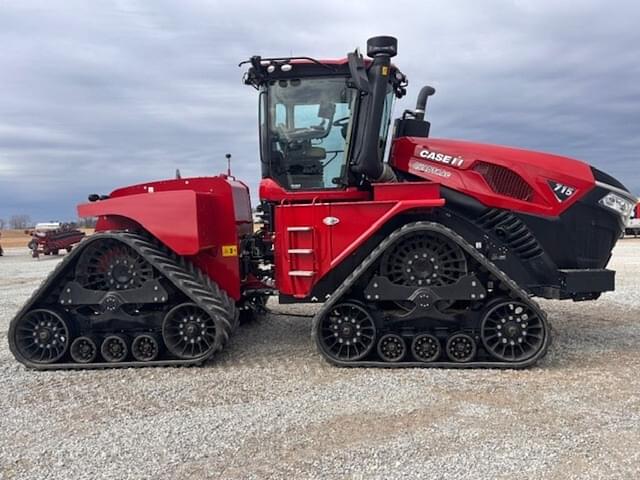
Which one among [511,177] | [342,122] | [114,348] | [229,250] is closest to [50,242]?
[114,348]

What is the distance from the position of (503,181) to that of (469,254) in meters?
1.08

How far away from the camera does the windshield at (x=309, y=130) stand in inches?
249

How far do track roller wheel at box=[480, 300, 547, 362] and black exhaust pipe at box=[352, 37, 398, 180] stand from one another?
1902 mm

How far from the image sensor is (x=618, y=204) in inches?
255

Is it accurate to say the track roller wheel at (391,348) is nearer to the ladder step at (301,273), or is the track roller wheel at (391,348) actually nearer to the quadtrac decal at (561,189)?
the ladder step at (301,273)

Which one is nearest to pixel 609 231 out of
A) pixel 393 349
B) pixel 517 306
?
pixel 517 306

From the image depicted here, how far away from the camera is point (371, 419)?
4527mm

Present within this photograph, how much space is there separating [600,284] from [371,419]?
3.18 meters

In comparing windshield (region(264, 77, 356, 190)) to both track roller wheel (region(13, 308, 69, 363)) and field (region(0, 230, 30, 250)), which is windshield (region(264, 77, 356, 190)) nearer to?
track roller wheel (region(13, 308, 69, 363))

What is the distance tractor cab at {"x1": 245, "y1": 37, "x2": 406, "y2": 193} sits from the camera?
618cm

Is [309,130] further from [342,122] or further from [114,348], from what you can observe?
[114,348]

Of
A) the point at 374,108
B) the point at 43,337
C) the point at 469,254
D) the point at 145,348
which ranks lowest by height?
the point at 145,348

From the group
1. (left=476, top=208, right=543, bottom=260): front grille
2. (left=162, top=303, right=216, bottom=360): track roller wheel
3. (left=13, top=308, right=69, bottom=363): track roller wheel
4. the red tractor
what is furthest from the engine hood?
the red tractor

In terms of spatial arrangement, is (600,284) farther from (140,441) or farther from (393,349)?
(140,441)
